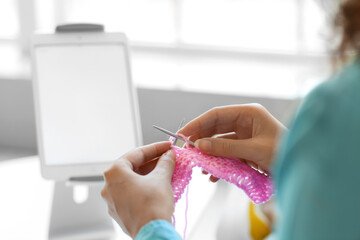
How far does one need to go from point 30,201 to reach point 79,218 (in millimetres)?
181

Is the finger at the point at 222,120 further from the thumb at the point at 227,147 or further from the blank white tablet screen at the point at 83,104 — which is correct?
the blank white tablet screen at the point at 83,104

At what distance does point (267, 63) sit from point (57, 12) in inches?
31.6

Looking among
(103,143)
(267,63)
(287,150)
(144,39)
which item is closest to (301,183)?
(287,150)

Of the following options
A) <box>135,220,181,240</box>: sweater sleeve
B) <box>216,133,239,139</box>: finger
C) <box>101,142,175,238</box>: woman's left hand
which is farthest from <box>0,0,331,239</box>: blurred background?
<box>135,220,181,240</box>: sweater sleeve

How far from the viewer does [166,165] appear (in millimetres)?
1004

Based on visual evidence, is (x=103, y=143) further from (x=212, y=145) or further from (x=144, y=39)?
(x=144, y=39)

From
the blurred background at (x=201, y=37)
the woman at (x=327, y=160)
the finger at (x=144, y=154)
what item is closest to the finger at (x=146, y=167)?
the finger at (x=144, y=154)

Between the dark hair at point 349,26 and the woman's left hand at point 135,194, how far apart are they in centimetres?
34

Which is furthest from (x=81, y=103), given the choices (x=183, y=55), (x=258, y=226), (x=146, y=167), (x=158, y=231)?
(x=183, y=55)

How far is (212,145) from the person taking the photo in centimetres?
109

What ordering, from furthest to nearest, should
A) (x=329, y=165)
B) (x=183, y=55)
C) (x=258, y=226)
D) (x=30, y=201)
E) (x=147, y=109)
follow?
1. (x=183, y=55)
2. (x=147, y=109)
3. (x=30, y=201)
4. (x=258, y=226)
5. (x=329, y=165)

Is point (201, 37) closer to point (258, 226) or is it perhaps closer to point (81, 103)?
point (81, 103)

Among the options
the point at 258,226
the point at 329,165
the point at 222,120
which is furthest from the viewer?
the point at 258,226

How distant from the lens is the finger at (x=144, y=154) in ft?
3.24
